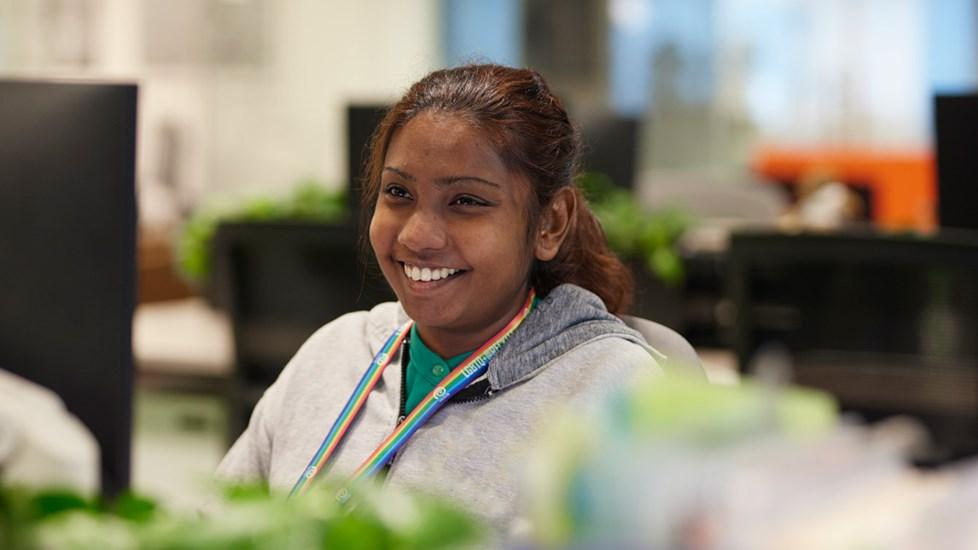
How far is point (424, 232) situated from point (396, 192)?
0.22 feet

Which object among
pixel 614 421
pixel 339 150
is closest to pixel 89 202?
pixel 614 421

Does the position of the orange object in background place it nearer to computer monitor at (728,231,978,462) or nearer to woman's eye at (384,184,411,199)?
computer monitor at (728,231,978,462)

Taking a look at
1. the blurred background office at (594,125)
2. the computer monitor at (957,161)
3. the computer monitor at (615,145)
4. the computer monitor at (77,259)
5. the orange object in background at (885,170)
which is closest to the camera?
the computer monitor at (77,259)

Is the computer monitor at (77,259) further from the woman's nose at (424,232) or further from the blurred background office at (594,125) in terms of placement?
the blurred background office at (594,125)

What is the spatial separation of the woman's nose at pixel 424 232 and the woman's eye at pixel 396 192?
0.03 metres

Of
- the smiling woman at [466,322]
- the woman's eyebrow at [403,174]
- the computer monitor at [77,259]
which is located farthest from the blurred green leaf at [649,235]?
the computer monitor at [77,259]

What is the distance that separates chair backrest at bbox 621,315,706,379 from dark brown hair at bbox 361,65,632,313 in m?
0.05

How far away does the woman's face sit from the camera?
52.7 inches

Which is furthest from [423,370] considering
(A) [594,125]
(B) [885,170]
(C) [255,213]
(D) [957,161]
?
(B) [885,170]

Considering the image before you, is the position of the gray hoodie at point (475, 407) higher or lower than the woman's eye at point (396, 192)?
lower

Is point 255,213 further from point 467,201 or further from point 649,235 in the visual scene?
point 467,201

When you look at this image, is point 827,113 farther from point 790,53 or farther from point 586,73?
point 586,73

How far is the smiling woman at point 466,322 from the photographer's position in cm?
131

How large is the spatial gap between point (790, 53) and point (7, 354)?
7.35 metres
